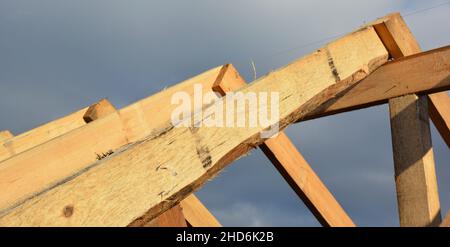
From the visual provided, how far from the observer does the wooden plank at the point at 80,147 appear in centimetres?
173

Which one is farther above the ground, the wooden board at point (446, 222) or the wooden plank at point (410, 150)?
the wooden plank at point (410, 150)

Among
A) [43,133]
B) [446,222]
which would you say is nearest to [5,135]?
[43,133]

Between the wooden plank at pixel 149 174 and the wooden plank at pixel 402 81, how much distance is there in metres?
1.19

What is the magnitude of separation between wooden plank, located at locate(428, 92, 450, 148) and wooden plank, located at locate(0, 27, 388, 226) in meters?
1.60

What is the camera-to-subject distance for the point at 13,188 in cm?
171

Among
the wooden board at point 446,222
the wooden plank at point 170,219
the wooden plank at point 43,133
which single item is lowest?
the wooden board at point 446,222

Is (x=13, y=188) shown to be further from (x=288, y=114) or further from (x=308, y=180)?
(x=308, y=180)

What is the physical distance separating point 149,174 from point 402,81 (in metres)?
2.14

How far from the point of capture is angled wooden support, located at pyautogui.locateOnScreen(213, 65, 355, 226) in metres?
3.60

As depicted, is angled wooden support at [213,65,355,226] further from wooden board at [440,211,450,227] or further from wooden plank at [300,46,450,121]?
wooden board at [440,211,450,227]

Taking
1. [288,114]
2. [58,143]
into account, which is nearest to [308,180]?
[288,114]

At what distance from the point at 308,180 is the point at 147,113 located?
1.45 metres

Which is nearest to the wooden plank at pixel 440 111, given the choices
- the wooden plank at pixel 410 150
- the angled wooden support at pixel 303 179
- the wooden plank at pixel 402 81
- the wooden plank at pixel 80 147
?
the wooden plank at pixel 402 81

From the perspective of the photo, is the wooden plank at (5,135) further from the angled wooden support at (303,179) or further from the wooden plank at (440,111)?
the wooden plank at (440,111)
